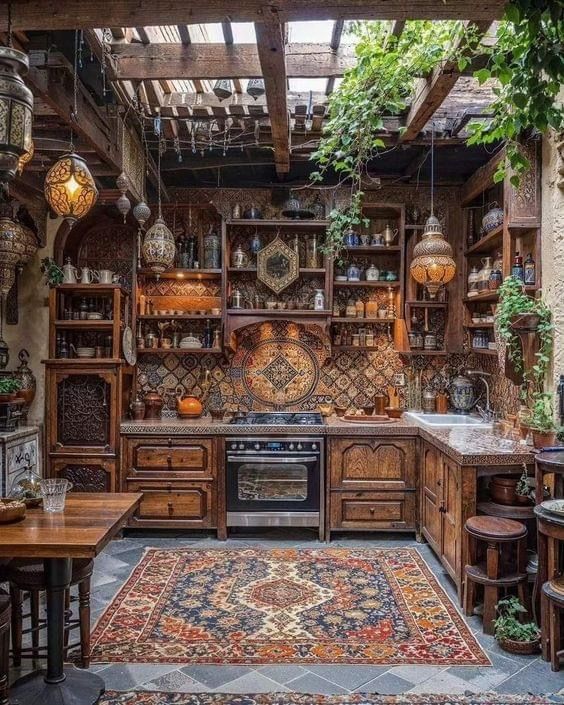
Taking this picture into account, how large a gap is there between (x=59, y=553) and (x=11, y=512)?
16.5 inches

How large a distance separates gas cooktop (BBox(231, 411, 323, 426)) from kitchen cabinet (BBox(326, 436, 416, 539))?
1.06ft

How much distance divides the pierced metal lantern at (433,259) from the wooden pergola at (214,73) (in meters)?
0.72

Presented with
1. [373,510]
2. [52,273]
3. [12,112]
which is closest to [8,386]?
[52,273]

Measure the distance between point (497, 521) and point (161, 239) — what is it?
3.13 m

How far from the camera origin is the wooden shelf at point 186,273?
216 inches

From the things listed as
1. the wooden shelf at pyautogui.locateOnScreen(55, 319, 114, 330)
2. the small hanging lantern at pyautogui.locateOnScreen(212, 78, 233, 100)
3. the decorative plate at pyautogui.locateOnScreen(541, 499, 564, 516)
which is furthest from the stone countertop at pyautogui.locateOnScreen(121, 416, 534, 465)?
the small hanging lantern at pyautogui.locateOnScreen(212, 78, 233, 100)

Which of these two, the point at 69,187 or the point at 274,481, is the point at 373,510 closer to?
the point at 274,481

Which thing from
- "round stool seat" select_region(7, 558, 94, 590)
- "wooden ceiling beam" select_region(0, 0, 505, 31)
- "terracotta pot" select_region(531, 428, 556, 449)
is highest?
"wooden ceiling beam" select_region(0, 0, 505, 31)

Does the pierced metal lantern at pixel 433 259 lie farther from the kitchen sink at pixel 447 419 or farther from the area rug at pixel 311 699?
the area rug at pixel 311 699

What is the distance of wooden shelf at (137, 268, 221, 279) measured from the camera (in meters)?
5.49

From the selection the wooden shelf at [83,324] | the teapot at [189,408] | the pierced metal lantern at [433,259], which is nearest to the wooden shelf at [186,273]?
the wooden shelf at [83,324]

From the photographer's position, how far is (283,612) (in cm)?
361

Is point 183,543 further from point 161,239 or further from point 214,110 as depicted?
point 214,110

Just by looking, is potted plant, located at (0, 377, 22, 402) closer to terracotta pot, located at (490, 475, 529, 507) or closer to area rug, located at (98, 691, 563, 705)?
area rug, located at (98, 691, 563, 705)
